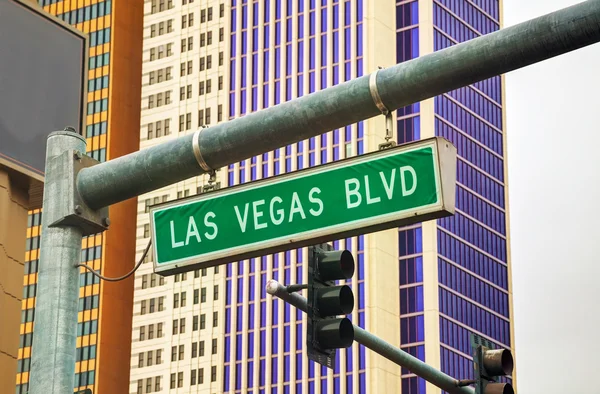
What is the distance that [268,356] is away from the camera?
139 meters

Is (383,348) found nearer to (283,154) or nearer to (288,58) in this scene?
(283,154)

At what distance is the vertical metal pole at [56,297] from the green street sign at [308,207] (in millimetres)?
738

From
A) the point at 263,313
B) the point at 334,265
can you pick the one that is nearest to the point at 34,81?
the point at 334,265

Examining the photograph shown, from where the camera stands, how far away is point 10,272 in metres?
51.6

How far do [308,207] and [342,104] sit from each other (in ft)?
2.67

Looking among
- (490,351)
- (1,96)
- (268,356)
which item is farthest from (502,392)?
(268,356)

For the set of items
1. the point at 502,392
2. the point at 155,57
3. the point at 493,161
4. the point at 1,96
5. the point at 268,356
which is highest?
the point at 155,57

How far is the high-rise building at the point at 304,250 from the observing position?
136625 millimetres

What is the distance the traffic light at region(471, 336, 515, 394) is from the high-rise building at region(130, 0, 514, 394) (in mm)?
115786

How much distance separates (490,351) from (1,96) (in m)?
24.7

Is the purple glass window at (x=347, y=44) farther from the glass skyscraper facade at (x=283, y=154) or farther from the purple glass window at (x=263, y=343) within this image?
the purple glass window at (x=263, y=343)

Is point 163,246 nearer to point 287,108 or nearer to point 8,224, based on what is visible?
point 287,108

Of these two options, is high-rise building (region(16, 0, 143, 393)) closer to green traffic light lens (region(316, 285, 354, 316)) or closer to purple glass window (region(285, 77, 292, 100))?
purple glass window (region(285, 77, 292, 100))

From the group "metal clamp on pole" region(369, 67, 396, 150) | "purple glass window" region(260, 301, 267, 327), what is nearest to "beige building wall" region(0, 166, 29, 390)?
"metal clamp on pole" region(369, 67, 396, 150)
